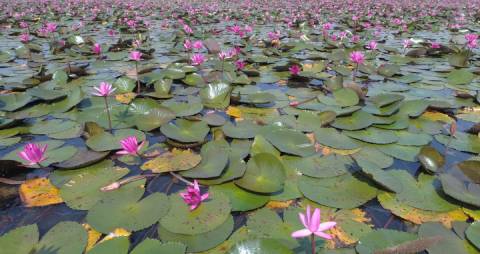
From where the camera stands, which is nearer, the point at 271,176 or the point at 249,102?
the point at 271,176

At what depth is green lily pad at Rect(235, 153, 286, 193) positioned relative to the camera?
2.05 metres

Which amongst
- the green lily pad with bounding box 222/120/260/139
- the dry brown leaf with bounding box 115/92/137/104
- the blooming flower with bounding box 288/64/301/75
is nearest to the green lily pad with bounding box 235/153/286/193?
the green lily pad with bounding box 222/120/260/139

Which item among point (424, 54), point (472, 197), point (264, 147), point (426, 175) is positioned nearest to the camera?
point (472, 197)

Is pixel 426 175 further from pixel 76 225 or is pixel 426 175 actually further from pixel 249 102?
pixel 76 225

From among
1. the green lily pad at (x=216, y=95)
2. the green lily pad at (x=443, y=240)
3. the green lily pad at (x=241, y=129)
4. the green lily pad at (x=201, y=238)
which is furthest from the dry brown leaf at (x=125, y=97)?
the green lily pad at (x=443, y=240)

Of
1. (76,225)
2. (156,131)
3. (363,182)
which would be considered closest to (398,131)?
(363,182)

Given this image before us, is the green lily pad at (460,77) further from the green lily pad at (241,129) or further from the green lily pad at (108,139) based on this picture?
the green lily pad at (108,139)

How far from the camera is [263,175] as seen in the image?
2164mm

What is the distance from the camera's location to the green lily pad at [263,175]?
6.73 ft

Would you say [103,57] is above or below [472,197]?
below

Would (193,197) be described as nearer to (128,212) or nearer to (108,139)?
(128,212)

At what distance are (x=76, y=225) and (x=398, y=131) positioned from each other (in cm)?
260

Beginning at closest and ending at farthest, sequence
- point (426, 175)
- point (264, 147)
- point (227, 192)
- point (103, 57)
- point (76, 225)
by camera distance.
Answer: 1. point (76, 225)
2. point (227, 192)
3. point (426, 175)
4. point (264, 147)
5. point (103, 57)

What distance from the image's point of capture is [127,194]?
2.02 metres
